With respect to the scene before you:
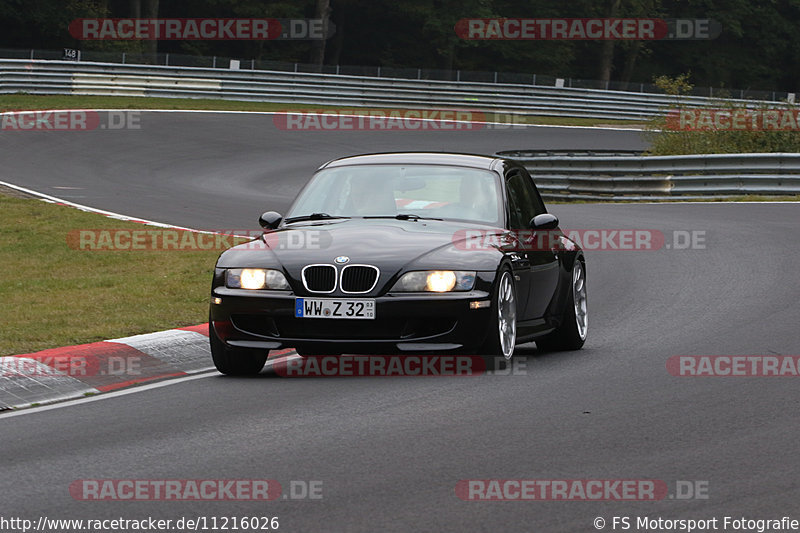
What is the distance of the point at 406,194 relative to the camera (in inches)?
401

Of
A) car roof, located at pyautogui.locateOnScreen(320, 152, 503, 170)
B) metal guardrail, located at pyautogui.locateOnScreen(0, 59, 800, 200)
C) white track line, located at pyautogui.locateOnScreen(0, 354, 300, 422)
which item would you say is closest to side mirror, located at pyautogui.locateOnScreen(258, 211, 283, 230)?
car roof, located at pyautogui.locateOnScreen(320, 152, 503, 170)

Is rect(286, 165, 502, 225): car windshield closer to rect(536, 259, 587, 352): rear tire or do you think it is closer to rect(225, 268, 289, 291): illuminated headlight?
rect(536, 259, 587, 352): rear tire

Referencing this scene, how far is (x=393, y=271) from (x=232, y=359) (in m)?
1.30

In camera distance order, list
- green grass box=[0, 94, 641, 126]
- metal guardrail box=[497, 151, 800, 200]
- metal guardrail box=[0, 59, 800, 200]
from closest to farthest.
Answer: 1. metal guardrail box=[497, 151, 800, 200]
2. metal guardrail box=[0, 59, 800, 200]
3. green grass box=[0, 94, 641, 126]

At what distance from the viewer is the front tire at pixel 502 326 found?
903cm

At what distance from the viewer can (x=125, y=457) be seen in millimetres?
6492

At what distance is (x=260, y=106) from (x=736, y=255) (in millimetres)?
33465

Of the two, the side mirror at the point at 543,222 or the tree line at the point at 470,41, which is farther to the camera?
the tree line at the point at 470,41

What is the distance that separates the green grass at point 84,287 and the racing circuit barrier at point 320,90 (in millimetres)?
27195

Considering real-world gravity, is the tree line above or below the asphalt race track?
above

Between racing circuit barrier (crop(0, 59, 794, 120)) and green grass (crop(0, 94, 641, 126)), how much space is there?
1.24 ft

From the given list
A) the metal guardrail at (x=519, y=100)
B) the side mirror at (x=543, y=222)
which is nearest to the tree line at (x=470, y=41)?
the metal guardrail at (x=519, y=100)

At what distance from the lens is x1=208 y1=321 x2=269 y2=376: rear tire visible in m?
9.16

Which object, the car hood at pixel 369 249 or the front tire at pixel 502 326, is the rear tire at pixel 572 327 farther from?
the car hood at pixel 369 249
